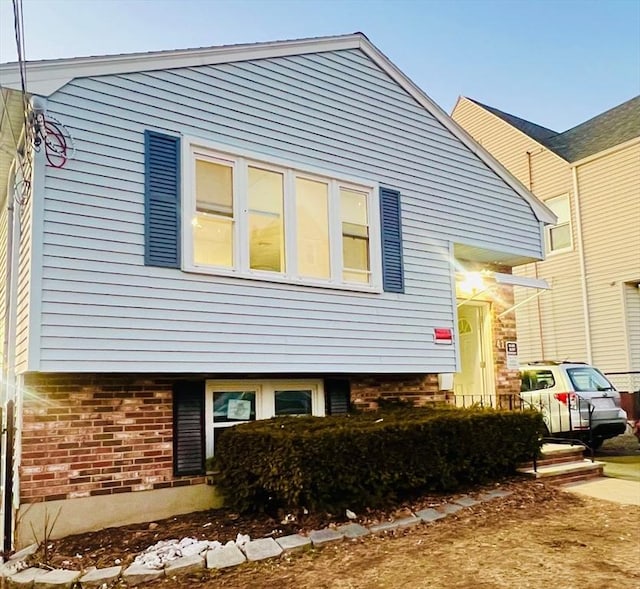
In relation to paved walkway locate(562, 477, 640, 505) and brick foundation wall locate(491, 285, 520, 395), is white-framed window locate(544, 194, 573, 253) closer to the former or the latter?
brick foundation wall locate(491, 285, 520, 395)

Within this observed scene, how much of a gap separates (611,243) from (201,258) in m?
11.2

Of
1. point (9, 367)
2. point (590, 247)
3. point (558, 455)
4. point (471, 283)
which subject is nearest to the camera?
point (9, 367)

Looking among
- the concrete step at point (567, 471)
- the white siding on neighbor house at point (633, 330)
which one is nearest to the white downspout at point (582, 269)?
the white siding on neighbor house at point (633, 330)

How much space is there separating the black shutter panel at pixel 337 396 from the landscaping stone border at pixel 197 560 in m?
1.95

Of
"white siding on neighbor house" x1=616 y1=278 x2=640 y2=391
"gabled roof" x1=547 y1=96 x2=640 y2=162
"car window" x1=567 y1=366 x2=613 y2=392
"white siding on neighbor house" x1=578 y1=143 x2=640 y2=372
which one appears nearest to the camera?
"car window" x1=567 y1=366 x2=613 y2=392

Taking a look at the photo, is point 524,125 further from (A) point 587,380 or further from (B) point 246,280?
(B) point 246,280

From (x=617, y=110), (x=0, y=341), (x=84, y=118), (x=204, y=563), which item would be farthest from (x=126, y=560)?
(x=617, y=110)

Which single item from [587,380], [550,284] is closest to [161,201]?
[587,380]

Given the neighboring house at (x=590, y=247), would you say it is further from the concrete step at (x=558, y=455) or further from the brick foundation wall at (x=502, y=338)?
the concrete step at (x=558, y=455)

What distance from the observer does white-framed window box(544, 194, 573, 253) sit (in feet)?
48.1

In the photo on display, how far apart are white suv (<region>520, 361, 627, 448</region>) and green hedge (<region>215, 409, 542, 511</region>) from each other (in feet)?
10.3

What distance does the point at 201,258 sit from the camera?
19.9ft

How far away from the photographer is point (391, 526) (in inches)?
208

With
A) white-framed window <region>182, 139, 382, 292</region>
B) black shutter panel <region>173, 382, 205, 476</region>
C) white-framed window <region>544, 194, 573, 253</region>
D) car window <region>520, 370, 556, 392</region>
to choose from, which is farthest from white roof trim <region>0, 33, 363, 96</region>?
white-framed window <region>544, 194, 573, 253</region>
